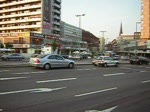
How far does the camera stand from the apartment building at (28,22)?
86438 mm

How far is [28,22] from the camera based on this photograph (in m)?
96.1

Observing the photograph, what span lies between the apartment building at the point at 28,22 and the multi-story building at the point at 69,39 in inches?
240

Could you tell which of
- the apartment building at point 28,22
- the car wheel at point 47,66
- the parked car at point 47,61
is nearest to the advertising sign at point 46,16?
the apartment building at point 28,22

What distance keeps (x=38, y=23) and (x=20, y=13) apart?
9.14m

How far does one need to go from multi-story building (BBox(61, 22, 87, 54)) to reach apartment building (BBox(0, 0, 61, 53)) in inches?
240

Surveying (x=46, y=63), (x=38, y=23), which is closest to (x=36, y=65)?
(x=46, y=63)

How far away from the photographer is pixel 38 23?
94000 millimetres

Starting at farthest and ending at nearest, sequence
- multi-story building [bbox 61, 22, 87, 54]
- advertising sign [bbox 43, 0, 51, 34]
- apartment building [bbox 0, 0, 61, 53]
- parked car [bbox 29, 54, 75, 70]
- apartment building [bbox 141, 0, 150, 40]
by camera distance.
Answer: apartment building [bbox 141, 0, 150, 40] < multi-story building [bbox 61, 22, 87, 54] < advertising sign [bbox 43, 0, 51, 34] < apartment building [bbox 0, 0, 61, 53] < parked car [bbox 29, 54, 75, 70]

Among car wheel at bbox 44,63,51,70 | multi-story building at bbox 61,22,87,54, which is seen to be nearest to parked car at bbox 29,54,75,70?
car wheel at bbox 44,63,51,70

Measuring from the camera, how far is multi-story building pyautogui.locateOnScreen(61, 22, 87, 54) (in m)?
107

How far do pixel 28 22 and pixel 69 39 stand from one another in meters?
22.8

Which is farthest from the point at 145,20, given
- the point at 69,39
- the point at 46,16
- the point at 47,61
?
the point at 47,61

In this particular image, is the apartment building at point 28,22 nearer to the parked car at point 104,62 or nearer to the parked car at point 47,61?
the parked car at point 104,62

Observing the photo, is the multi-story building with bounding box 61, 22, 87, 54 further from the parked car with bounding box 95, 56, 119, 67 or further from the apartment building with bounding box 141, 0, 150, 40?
the parked car with bounding box 95, 56, 119, 67
